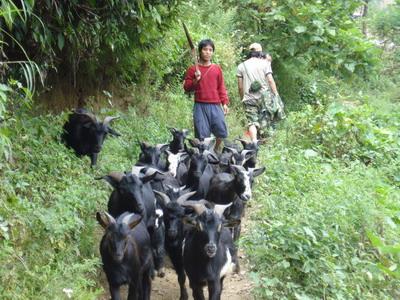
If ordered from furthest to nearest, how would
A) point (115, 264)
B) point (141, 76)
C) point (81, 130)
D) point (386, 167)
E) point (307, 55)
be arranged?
point (307, 55) → point (141, 76) → point (386, 167) → point (81, 130) → point (115, 264)

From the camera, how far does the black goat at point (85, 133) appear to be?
8586mm

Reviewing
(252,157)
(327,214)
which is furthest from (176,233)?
(252,157)

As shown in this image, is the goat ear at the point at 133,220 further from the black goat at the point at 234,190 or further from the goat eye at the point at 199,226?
the black goat at the point at 234,190

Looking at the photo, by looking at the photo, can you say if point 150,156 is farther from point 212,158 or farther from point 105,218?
point 105,218

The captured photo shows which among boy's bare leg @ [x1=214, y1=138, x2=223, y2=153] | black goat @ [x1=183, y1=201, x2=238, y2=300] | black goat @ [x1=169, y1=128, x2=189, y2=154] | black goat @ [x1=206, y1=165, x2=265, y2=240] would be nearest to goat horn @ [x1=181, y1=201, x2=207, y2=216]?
black goat @ [x1=183, y1=201, x2=238, y2=300]

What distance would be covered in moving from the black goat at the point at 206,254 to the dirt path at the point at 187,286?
679 millimetres

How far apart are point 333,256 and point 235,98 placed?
847 centimetres

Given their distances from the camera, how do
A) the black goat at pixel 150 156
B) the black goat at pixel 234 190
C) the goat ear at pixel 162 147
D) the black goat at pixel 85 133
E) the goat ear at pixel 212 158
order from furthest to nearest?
the black goat at pixel 85 133 < the goat ear at pixel 162 147 < the goat ear at pixel 212 158 < the black goat at pixel 150 156 < the black goat at pixel 234 190

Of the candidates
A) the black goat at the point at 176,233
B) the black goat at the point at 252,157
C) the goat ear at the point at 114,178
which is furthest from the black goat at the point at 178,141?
the goat ear at the point at 114,178

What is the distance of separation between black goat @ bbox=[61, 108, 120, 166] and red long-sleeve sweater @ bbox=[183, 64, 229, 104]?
1349 mm

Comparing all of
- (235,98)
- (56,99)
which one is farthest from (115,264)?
(235,98)

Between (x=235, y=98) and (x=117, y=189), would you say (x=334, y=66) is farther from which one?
(x=117, y=189)

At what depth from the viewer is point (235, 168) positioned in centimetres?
742

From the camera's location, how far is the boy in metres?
9.07
